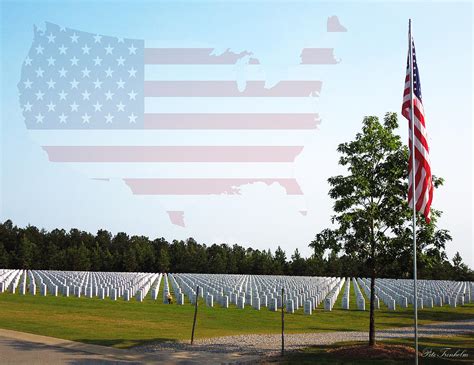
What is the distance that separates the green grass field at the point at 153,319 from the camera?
870 inches

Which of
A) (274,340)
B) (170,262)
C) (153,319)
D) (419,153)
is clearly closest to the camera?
(419,153)

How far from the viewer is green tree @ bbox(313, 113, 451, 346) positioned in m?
19.2

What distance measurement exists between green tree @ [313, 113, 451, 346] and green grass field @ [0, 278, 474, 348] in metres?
6.67

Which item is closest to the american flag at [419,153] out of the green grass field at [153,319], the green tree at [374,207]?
the green tree at [374,207]

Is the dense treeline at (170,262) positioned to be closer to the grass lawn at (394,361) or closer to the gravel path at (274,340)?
the gravel path at (274,340)

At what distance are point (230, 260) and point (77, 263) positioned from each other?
27430 mm

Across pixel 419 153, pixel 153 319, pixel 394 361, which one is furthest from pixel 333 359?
pixel 153 319

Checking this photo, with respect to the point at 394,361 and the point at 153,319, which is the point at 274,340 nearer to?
the point at 394,361

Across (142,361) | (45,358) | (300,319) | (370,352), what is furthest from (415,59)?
(300,319)

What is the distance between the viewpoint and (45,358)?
15859 millimetres

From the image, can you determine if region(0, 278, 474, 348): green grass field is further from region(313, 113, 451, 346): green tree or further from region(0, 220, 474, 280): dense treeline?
region(0, 220, 474, 280): dense treeline

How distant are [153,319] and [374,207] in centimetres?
1309

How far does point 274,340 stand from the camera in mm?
21219

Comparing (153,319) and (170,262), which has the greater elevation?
(170,262)
